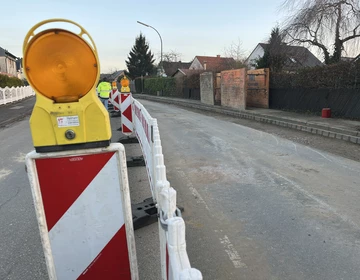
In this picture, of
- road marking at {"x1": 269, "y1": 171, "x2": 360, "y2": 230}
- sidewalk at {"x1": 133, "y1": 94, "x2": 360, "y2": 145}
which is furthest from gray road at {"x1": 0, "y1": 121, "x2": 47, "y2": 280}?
sidewalk at {"x1": 133, "y1": 94, "x2": 360, "y2": 145}

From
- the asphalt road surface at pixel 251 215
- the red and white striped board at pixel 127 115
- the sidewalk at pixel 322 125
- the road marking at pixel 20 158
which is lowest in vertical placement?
the sidewalk at pixel 322 125

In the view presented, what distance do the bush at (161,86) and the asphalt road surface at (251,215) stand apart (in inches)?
1053

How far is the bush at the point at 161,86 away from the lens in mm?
33487

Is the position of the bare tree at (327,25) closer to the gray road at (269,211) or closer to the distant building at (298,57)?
the distant building at (298,57)

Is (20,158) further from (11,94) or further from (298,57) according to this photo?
(11,94)

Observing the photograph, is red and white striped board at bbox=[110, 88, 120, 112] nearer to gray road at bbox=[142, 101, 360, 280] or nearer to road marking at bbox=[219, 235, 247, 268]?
gray road at bbox=[142, 101, 360, 280]

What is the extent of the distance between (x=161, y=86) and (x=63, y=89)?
35.2 metres

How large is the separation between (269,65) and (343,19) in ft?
22.7

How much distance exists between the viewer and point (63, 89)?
1.98 metres

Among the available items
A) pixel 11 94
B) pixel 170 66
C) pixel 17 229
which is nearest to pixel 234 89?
pixel 17 229

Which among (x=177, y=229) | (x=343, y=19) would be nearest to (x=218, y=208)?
(x=177, y=229)

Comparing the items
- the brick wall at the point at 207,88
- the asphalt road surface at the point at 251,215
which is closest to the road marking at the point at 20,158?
the asphalt road surface at the point at 251,215

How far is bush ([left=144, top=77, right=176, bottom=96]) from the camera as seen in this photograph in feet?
110

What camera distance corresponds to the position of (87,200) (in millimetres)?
2080
